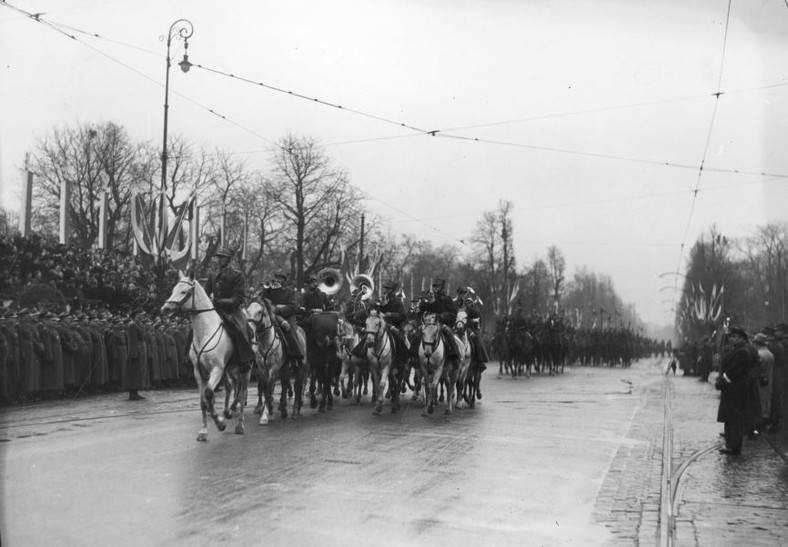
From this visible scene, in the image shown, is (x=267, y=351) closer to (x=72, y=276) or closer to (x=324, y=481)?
(x=324, y=481)

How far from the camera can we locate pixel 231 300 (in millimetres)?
11961

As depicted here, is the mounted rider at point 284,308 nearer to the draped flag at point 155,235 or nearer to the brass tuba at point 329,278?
the brass tuba at point 329,278

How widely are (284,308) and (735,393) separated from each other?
7042mm

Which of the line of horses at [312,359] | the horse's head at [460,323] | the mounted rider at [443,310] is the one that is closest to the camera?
the line of horses at [312,359]

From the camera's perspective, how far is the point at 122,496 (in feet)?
24.4

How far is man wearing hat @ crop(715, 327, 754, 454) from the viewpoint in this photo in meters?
11.9

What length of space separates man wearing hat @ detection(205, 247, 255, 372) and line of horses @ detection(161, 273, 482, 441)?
15 cm

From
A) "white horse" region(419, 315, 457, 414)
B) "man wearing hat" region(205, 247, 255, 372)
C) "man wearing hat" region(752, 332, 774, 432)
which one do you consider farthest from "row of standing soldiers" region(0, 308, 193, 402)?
"man wearing hat" region(752, 332, 774, 432)

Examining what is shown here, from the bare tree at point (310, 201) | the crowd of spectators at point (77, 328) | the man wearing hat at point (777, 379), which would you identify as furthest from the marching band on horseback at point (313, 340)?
the bare tree at point (310, 201)

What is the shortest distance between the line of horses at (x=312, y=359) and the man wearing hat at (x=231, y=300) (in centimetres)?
15

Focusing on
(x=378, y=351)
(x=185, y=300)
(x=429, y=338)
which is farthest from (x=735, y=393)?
(x=185, y=300)

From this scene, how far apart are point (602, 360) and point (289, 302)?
46.6 meters

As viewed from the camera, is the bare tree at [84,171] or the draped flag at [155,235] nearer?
the draped flag at [155,235]

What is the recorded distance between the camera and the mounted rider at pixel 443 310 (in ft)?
51.0
